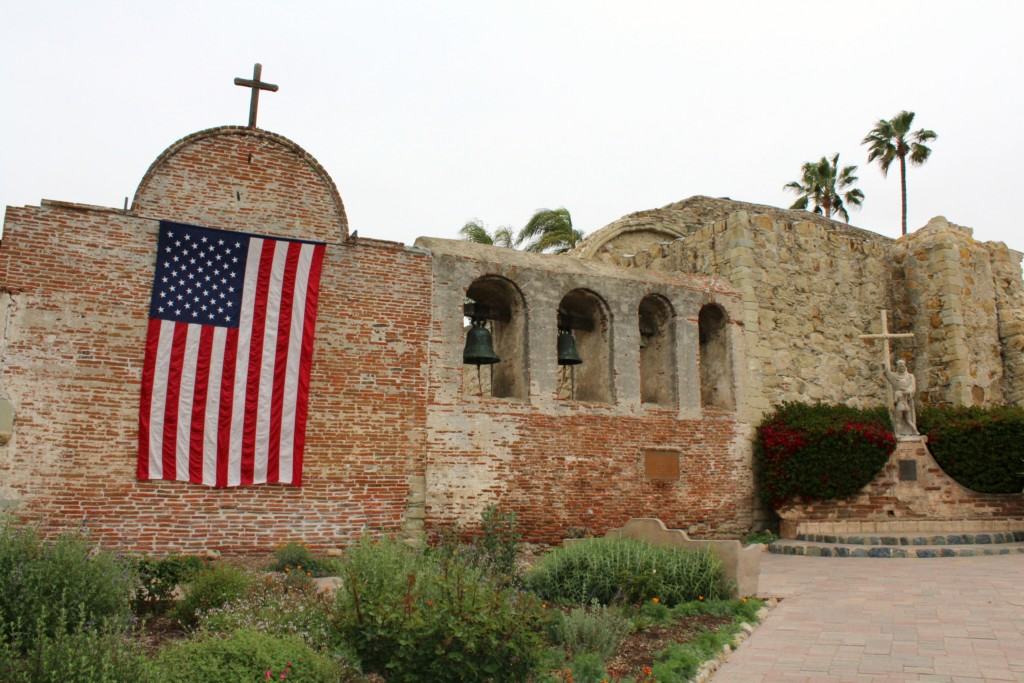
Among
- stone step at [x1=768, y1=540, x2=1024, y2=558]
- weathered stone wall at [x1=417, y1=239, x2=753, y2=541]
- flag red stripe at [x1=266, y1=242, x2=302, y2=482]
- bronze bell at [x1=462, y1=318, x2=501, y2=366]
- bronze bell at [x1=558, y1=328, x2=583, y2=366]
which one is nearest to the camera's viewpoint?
flag red stripe at [x1=266, y1=242, x2=302, y2=482]

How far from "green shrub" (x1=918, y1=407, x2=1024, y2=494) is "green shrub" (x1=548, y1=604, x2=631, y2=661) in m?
10.4

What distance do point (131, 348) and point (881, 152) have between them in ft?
103

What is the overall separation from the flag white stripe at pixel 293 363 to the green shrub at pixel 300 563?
1.06 m

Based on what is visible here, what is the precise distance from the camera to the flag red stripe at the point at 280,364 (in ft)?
35.8

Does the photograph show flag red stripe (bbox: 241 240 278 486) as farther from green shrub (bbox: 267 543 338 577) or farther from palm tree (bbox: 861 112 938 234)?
palm tree (bbox: 861 112 938 234)

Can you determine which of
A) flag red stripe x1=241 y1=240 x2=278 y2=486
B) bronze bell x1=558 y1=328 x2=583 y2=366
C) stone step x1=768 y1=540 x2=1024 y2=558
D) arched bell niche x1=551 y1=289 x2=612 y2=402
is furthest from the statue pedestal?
flag red stripe x1=241 y1=240 x2=278 y2=486

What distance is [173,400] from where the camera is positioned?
34.5 feet

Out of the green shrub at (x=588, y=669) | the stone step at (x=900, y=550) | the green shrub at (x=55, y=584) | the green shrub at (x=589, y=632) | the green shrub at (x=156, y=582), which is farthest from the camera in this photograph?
the stone step at (x=900, y=550)

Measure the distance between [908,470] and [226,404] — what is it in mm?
11719

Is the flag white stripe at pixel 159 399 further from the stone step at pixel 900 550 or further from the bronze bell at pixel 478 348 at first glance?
the stone step at pixel 900 550

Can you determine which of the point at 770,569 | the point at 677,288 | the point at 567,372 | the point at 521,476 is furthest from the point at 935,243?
the point at 521,476

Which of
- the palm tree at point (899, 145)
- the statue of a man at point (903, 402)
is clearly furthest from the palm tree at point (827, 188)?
the statue of a man at point (903, 402)

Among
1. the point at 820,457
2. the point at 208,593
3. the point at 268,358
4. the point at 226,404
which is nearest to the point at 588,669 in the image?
the point at 208,593

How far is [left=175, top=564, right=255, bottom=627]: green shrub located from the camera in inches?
284
